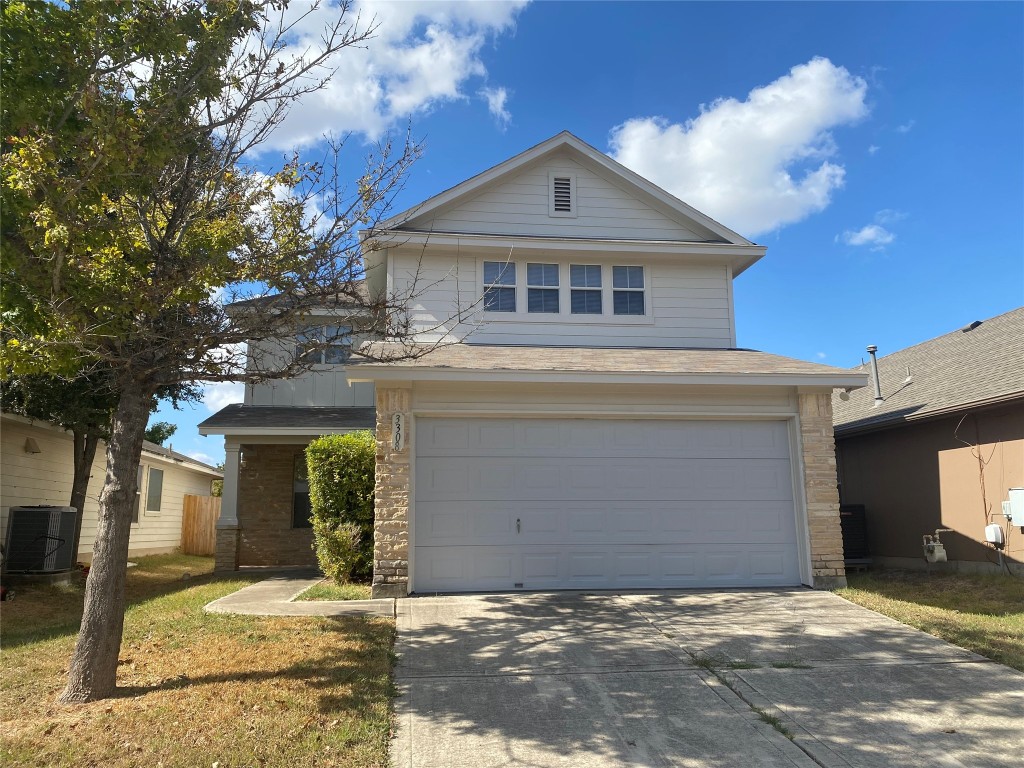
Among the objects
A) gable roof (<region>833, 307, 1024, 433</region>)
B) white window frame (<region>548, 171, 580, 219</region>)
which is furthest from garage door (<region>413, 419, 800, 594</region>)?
white window frame (<region>548, 171, 580, 219</region>)

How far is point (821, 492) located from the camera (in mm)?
10445

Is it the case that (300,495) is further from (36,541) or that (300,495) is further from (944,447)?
(944,447)

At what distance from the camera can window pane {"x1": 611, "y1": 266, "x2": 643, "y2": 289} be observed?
43.0 feet

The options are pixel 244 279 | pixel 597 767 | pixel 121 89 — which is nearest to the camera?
pixel 597 767

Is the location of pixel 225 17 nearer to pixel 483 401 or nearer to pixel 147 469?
pixel 483 401

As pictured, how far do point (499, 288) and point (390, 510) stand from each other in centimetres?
474

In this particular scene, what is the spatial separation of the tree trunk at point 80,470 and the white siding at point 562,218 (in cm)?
739

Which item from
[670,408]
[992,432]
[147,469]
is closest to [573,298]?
[670,408]

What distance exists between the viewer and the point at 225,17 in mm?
6418

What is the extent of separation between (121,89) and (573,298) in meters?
8.16

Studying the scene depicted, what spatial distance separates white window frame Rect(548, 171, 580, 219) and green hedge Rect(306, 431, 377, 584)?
5.41 m

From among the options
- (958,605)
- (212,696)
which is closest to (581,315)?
(958,605)

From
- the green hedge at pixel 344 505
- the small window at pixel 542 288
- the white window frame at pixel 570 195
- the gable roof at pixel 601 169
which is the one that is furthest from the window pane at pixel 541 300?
the green hedge at pixel 344 505

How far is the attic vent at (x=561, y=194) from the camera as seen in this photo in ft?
43.9
